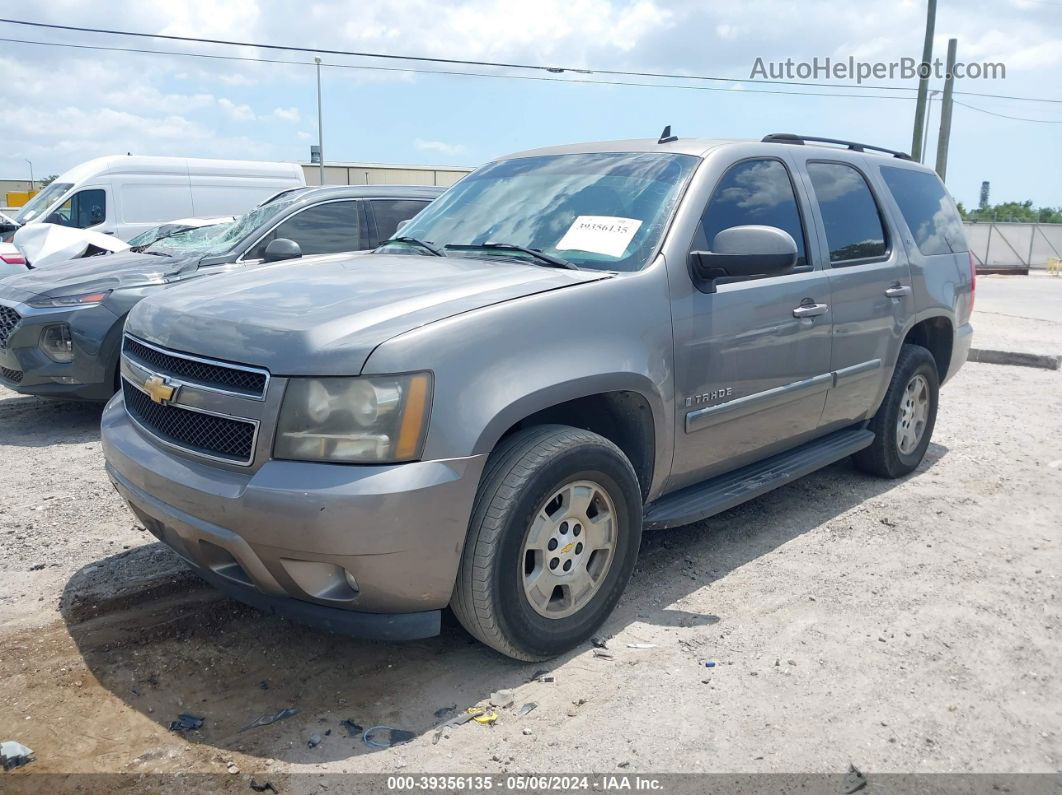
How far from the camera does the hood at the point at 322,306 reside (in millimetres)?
2752

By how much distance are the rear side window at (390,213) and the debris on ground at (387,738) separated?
17.6 feet

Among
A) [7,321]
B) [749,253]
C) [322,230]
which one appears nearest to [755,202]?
[749,253]

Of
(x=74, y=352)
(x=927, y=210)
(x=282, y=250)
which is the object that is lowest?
(x=74, y=352)

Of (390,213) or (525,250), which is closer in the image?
(525,250)

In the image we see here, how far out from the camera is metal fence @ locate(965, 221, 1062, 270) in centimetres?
3278

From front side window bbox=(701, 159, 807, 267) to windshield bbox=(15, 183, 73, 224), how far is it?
12.1 m

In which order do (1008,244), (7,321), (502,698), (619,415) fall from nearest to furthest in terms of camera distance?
(502,698), (619,415), (7,321), (1008,244)

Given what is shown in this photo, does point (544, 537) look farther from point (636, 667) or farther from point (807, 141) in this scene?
point (807, 141)

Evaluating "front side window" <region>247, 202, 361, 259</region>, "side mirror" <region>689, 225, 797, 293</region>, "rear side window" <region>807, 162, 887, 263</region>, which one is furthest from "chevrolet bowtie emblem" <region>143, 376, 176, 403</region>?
"front side window" <region>247, 202, 361, 259</region>

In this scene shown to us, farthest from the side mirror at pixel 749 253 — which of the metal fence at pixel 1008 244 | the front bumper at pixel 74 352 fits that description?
the metal fence at pixel 1008 244

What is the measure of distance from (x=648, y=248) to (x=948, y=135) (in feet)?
72.2

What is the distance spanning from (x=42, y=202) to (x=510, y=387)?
1330 cm

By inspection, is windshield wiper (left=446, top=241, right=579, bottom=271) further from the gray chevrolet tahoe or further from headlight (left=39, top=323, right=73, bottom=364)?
headlight (left=39, top=323, right=73, bottom=364)

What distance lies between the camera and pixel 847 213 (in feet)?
15.6
